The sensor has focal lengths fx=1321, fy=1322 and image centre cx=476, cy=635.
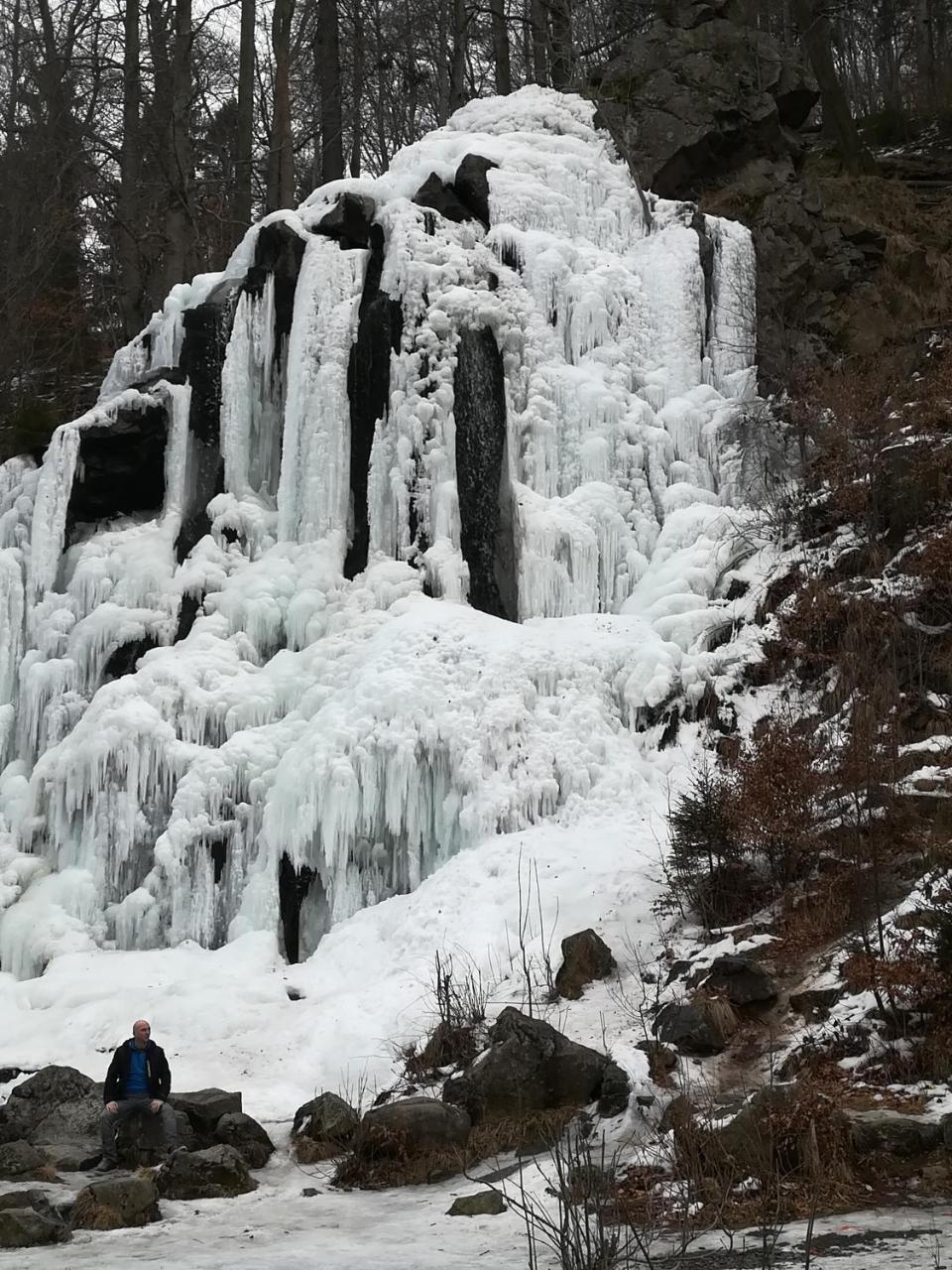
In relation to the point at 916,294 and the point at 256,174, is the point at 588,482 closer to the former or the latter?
the point at 916,294

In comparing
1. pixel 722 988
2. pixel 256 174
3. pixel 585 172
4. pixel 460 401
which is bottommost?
pixel 722 988

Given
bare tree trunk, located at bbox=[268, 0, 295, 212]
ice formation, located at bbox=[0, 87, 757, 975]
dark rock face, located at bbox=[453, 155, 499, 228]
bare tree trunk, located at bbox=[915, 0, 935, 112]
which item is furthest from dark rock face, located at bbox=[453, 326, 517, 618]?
bare tree trunk, located at bbox=[915, 0, 935, 112]

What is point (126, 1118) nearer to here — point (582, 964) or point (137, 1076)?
point (137, 1076)

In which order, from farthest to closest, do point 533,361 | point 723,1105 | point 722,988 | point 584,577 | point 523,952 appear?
point 533,361 → point 584,577 → point 523,952 → point 722,988 → point 723,1105

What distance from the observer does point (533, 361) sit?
14805 mm

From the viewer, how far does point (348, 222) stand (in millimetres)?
15438

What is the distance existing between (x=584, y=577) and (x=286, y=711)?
134 inches

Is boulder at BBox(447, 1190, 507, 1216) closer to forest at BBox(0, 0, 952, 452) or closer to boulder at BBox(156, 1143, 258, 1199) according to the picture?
boulder at BBox(156, 1143, 258, 1199)

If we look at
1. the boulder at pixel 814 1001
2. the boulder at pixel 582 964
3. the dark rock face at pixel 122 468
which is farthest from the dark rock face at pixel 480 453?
the boulder at pixel 814 1001

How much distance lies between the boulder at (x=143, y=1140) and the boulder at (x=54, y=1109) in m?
0.43

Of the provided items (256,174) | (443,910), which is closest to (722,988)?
(443,910)

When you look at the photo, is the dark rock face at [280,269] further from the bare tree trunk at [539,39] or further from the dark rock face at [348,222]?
the bare tree trunk at [539,39]

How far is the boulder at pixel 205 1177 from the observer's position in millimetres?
7852

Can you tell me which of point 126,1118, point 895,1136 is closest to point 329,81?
point 126,1118
